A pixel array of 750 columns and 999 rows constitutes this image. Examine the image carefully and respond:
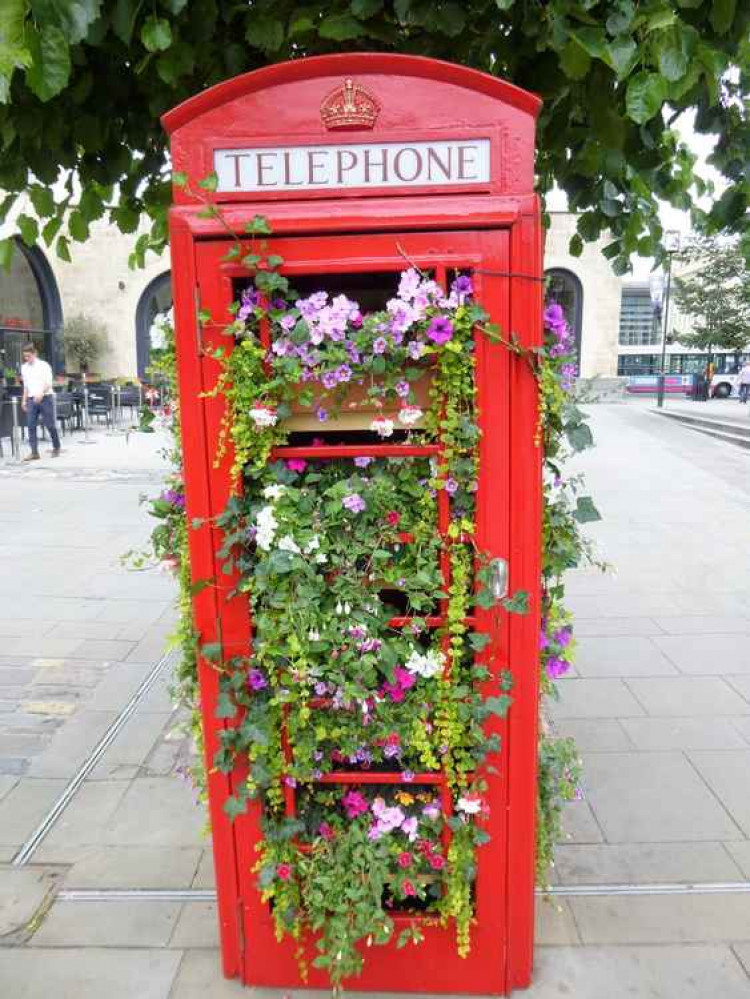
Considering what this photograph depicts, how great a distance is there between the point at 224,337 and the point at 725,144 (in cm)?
210

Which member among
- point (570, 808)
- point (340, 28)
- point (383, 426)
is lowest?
point (570, 808)

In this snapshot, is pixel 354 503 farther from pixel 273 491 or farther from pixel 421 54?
pixel 421 54

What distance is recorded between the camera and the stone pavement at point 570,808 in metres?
2.44

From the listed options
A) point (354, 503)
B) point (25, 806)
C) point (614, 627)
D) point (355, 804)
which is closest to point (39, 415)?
point (614, 627)

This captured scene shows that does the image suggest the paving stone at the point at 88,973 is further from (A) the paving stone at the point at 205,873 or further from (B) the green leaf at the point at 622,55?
(B) the green leaf at the point at 622,55

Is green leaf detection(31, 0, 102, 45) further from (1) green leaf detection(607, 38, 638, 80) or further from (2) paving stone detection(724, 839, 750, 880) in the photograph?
(2) paving stone detection(724, 839, 750, 880)

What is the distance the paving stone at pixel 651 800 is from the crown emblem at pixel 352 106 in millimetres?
2694

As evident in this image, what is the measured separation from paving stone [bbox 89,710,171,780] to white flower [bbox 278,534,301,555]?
2.14 m

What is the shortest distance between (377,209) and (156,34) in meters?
0.75

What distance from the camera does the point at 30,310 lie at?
74.8 ft

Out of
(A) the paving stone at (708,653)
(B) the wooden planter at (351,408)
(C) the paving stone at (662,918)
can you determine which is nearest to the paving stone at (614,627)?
(A) the paving stone at (708,653)

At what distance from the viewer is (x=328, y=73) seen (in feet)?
6.09

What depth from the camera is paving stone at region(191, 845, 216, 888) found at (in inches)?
110

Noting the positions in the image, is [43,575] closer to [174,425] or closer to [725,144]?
[174,425]
